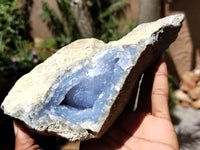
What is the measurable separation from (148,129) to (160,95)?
0.23m

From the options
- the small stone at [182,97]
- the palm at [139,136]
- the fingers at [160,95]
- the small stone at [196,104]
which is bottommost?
the small stone at [196,104]

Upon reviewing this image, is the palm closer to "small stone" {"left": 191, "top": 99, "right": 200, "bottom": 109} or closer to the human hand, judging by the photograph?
the human hand

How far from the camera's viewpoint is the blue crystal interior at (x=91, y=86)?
113cm

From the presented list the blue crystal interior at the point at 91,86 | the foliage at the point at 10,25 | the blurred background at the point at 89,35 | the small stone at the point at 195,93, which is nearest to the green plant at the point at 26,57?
the blurred background at the point at 89,35

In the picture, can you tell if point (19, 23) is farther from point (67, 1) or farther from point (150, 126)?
point (150, 126)

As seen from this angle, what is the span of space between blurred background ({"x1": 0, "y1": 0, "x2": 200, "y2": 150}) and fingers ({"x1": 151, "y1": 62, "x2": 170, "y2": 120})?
84cm

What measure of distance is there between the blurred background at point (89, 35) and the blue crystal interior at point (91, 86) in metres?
1.14

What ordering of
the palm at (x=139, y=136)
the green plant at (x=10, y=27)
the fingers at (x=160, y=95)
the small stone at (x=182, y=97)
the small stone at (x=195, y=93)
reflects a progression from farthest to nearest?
the green plant at (x=10, y=27) → the small stone at (x=182, y=97) → the small stone at (x=195, y=93) → the fingers at (x=160, y=95) → the palm at (x=139, y=136)

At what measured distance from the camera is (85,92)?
3.97ft

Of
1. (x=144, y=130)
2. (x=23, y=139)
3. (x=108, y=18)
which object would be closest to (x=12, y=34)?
(x=108, y=18)

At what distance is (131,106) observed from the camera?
1.67 metres

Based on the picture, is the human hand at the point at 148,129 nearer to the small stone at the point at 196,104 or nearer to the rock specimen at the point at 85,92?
the rock specimen at the point at 85,92

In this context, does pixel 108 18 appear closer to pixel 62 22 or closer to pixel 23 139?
pixel 62 22

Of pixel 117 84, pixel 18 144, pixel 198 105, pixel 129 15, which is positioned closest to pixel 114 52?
pixel 117 84
